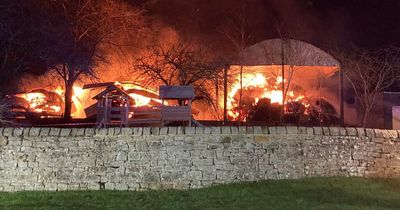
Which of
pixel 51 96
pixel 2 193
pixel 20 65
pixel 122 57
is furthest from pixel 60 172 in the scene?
pixel 122 57

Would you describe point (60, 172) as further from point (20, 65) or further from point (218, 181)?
point (20, 65)

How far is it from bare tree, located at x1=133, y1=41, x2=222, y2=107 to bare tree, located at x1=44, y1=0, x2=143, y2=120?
7.77ft

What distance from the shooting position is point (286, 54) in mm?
22188

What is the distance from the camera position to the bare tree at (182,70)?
20.8 m

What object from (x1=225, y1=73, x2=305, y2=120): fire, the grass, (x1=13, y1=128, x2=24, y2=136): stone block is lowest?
the grass

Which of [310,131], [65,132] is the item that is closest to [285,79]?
[310,131]

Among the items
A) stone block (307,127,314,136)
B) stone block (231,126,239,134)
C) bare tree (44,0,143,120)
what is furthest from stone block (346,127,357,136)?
bare tree (44,0,143,120)

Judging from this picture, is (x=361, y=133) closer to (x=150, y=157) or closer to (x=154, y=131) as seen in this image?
(x=154, y=131)

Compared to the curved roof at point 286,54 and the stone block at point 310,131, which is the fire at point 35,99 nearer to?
the curved roof at point 286,54

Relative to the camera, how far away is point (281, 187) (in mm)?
10742

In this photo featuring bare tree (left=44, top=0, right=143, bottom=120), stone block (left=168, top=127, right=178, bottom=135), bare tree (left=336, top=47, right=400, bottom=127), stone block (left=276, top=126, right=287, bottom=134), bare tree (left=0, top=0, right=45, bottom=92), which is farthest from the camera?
bare tree (left=336, top=47, right=400, bottom=127)

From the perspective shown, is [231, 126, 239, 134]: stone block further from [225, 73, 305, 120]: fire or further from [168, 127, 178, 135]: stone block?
[225, 73, 305, 120]: fire

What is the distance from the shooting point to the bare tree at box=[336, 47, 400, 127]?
67.2ft

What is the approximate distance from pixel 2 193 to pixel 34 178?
0.76 meters
